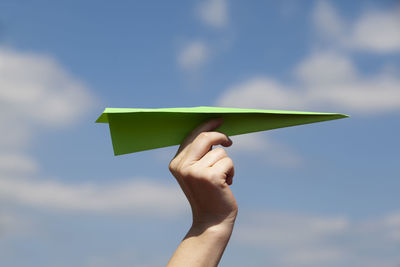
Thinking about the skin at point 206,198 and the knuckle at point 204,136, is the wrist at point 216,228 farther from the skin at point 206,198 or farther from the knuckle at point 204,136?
the knuckle at point 204,136

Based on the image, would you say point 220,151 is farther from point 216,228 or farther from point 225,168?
point 216,228

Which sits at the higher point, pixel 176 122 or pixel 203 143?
pixel 176 122

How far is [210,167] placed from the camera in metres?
3.08

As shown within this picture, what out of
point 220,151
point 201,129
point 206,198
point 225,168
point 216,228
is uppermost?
point 201,129

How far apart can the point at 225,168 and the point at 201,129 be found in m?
0.41

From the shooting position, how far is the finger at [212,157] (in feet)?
10.2

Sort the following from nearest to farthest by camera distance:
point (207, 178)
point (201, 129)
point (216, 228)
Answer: point (207, 178) → point (216, 228) → point (201, 129)

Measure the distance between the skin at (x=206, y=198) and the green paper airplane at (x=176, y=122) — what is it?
200 mm

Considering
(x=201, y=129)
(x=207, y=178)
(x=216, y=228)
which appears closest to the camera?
(x=207, y=178)

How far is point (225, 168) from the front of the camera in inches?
121

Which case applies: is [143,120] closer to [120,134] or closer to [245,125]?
[120,134]

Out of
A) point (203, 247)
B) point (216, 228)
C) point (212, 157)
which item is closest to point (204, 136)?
point (212, 157)

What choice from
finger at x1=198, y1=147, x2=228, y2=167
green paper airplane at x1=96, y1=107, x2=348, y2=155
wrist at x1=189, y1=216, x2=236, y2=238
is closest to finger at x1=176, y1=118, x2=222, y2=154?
green paper airplane at x1=96, y1=107, x2=348, y2=155

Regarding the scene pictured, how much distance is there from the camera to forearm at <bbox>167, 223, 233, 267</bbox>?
3061 mm
